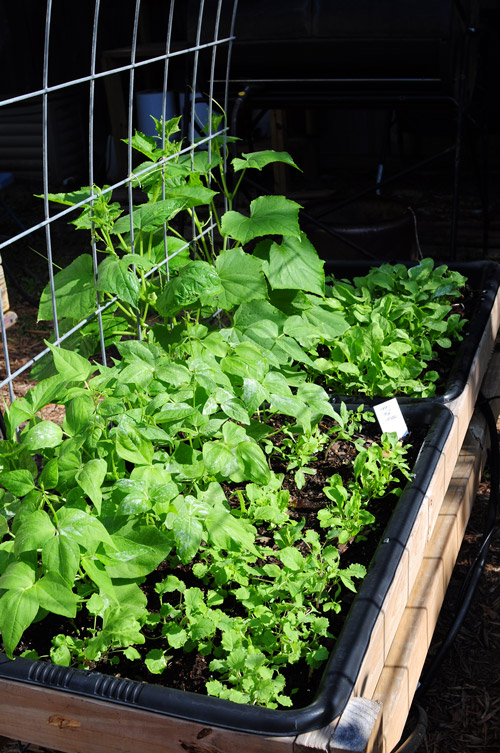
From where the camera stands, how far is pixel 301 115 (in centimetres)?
594

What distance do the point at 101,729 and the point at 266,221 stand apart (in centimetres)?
121

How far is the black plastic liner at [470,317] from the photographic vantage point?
217 centimetres

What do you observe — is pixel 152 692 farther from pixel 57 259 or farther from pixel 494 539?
pixel 57 259

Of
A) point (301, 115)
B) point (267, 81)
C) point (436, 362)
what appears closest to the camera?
point (436, 362)

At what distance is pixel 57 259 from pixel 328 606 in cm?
403

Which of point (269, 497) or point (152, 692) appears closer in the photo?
point (152, 692)

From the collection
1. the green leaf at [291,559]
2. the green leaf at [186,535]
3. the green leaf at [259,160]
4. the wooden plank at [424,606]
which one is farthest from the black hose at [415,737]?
the green leaf at [259,160]

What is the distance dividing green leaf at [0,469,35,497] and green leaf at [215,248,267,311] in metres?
0.75

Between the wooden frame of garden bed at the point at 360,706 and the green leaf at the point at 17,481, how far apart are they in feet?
0.97

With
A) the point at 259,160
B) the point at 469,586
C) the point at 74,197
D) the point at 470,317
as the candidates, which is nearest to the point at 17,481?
the point at 74,197

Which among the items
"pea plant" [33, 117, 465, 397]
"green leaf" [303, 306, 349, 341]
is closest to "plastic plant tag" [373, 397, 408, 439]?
"pea plant" [33, 117, 465, 397]

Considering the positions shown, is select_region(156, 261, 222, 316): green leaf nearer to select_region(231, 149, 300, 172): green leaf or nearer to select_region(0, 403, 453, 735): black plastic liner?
select_region(231, 149, 300, 172): green leaf

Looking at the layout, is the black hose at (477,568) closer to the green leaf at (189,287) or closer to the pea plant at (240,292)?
the pea plant at (240,292)

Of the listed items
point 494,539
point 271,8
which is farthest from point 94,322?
point 271,8
